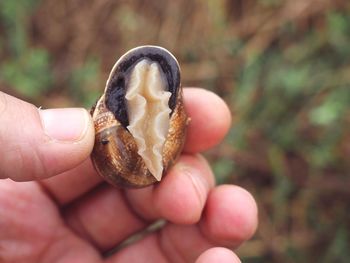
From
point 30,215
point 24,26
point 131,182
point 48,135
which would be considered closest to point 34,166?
point 48,135

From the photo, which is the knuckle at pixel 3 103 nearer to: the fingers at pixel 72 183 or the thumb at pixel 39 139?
the thumb at pixel 39 139

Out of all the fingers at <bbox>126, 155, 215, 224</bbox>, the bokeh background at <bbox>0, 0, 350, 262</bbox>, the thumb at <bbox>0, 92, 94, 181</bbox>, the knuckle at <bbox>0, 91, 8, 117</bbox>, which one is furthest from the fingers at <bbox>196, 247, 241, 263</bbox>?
the bokeh background at <bbox>0, 0, 350, 262</bbox>

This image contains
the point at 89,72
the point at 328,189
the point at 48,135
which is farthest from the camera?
the point at 89,72

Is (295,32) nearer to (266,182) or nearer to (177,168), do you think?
(266,182)

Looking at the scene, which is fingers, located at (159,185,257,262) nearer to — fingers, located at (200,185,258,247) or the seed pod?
fingers, located at (200,185,258,247)

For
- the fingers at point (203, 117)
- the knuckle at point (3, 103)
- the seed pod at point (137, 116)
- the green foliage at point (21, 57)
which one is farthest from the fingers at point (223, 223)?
the green foliage at point (21, 57)

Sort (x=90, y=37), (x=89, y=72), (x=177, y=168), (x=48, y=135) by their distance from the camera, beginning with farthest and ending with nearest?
(x=90, y=37) → (x=89, y=72) → (x=177, y=168) → (x=48, y=135)

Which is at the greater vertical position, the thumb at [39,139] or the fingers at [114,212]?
the thumb at [39,139]

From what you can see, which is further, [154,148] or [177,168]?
[177,168]

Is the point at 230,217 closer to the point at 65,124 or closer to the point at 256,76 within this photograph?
the point at 65,124
